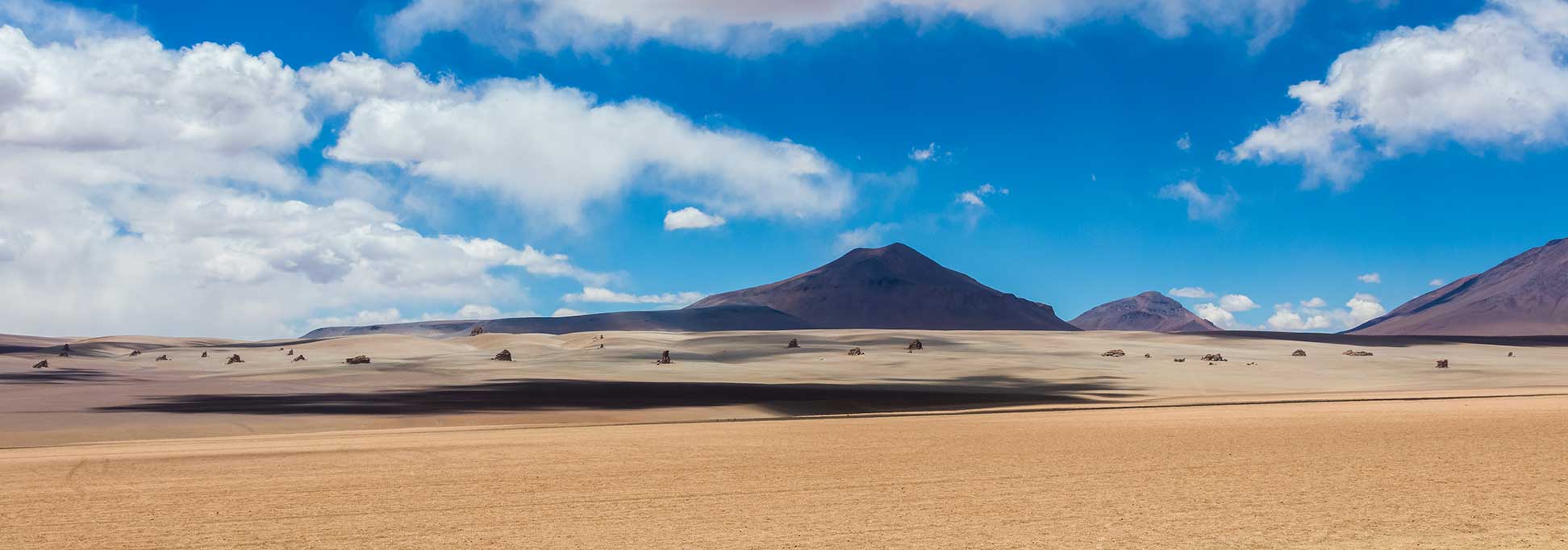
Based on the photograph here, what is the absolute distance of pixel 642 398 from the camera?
40.3m

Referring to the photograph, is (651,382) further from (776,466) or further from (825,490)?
(825,490)

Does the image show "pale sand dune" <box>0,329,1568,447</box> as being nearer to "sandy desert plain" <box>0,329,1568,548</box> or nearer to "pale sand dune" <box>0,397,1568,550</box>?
"sandy desert plain" <box>0,329,1568,548</box>

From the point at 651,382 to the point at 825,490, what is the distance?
1377 inches

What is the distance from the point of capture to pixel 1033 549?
1024cm

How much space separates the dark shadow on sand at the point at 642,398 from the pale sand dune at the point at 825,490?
1179 centimetres

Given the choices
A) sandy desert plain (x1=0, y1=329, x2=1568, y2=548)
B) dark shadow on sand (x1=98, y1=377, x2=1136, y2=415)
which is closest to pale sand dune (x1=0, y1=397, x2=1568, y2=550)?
sandy desert plain (x1=0, y1=329, x2=1568, y2=548)

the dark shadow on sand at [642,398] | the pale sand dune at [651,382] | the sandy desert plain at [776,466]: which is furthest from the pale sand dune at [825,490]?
the dark shadow on sand at [642,398]

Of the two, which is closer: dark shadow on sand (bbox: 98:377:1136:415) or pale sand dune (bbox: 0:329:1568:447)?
pale sand dune (bbox: 0:329:1568:447)

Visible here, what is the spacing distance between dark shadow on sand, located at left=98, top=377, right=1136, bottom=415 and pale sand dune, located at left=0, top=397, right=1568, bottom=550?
1179 centimetres

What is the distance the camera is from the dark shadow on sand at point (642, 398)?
3541cm

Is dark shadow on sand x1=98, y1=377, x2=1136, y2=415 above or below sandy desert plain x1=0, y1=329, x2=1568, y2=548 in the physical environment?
above

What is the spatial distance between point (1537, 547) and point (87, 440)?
26.6 meters

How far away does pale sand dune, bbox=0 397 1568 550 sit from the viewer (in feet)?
36.4

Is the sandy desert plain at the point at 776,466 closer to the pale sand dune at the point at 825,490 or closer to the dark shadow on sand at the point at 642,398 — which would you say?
the pale sand dune at the point at 825,490
